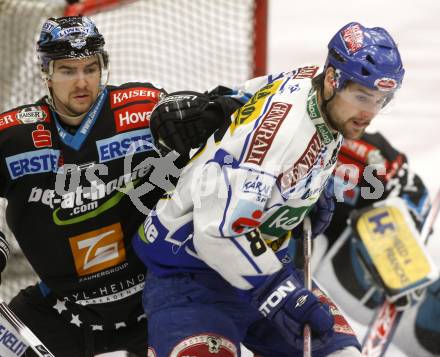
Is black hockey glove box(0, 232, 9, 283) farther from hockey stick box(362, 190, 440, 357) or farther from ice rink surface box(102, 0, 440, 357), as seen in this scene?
ice rink surface box(102, 0, 440, 357)

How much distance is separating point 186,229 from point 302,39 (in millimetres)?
2766

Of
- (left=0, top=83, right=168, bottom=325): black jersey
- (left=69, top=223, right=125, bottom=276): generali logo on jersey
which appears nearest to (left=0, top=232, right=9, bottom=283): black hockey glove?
(left=0, top=83, right=168, bottom=325): black jersey

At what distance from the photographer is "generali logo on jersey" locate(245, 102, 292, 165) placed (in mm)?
2537

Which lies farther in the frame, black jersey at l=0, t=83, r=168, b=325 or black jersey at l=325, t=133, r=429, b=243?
black jersey at l=325, t=133, r=429, b=243

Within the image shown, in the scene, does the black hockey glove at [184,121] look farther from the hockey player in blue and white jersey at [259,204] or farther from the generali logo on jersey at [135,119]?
the generali logo on jersey at [135,119]

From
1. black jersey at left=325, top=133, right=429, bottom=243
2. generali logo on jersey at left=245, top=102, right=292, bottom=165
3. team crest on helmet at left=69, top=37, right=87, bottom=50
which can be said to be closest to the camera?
generali logo on jersey at left=245, top=102, right=292, bottom=165

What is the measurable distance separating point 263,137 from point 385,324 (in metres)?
1.87

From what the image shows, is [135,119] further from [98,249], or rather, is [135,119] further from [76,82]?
[98,249]

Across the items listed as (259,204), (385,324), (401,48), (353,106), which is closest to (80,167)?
(259,204)

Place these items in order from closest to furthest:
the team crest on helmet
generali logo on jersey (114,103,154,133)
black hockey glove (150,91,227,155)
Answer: black hockey glove (150,91,227,155), the team crest on helmet, generali logo on jersey (114,103,154,133)

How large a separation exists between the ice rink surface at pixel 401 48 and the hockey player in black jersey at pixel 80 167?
5.72 feet

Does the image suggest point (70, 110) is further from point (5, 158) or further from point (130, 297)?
point (130, 297)

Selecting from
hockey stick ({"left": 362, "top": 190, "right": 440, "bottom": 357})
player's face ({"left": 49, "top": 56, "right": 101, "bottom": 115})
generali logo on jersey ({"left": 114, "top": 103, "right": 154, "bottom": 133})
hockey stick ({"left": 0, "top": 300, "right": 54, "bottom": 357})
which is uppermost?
player's face ({"left": 49, "top": 56, "right": 101, "bottom": 115})

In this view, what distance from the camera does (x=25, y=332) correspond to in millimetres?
2949
